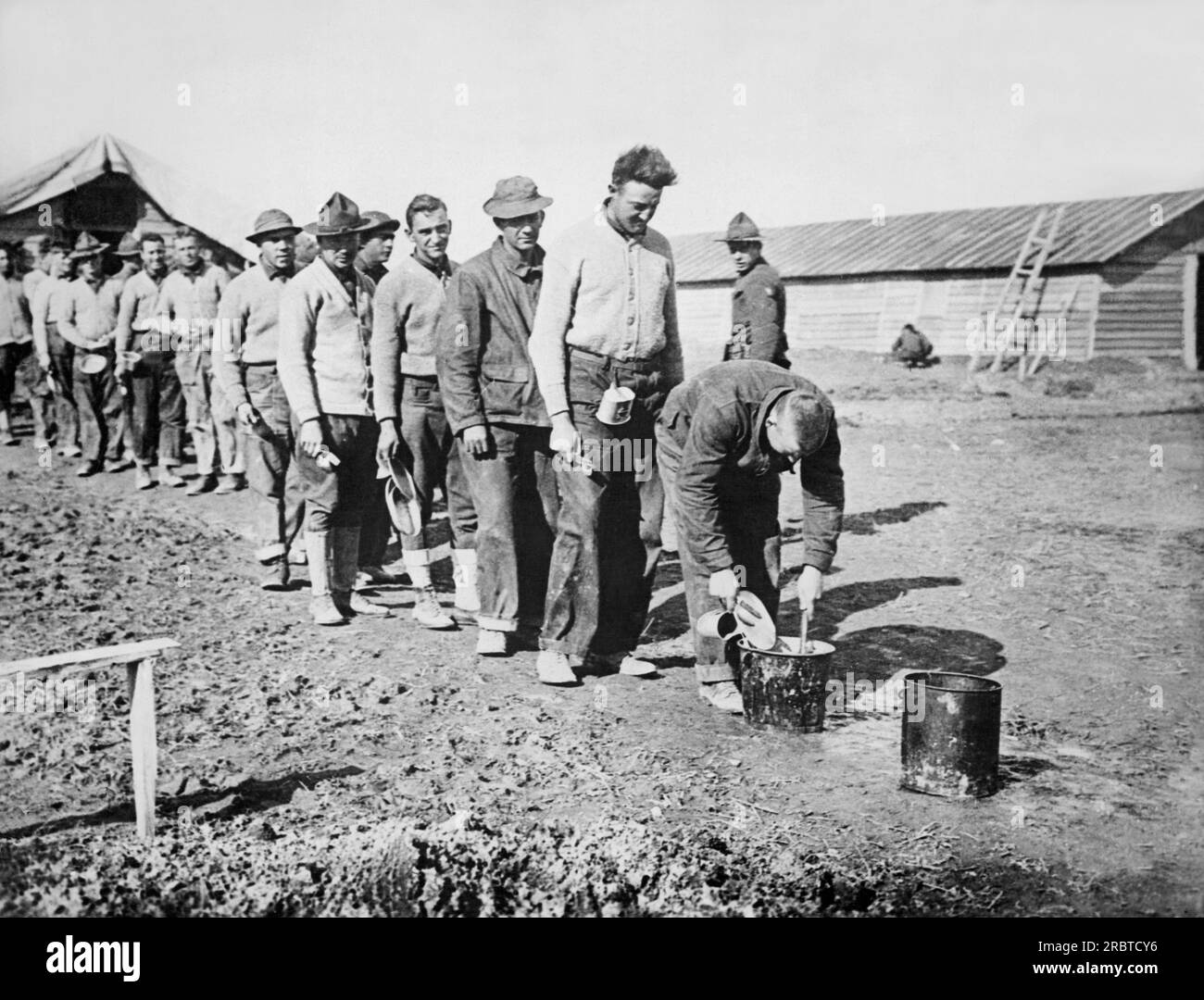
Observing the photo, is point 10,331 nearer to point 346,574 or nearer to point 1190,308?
point 346,574

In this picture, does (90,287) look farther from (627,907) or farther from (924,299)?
(924,299)

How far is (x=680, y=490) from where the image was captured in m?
4.27

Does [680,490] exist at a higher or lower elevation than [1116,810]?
higher

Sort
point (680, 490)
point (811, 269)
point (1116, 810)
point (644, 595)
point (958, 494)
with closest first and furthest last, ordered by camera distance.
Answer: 1. point (1116, 810)
2. point (680, 490)
3. point (644, 595)
4. point (958, 494)
5. point (811, 269)

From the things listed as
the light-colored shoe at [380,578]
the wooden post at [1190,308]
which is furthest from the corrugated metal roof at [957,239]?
the light-colored shoe at [380,578]

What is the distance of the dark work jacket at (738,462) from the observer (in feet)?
13.7

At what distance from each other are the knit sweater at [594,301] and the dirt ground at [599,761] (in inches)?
Answer: 54.2

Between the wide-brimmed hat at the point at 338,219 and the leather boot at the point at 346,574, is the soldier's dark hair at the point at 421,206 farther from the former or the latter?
the leather boot at the point at 346,574

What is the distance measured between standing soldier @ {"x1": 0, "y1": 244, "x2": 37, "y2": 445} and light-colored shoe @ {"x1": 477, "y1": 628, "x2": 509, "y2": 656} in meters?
6.54

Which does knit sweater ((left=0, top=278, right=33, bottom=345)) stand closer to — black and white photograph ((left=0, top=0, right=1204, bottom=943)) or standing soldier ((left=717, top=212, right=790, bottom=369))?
black and white photograph ((left=0, top=0, right=1204, bottom=943))

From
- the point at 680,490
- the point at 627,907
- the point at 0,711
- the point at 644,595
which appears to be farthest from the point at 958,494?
the point at 0,711

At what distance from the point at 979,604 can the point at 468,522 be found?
8.70ft

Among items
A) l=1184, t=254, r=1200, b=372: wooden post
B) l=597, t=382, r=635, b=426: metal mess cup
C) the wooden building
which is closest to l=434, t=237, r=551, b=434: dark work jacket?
l=597, t=382, r=635, b=426: metal mess cup

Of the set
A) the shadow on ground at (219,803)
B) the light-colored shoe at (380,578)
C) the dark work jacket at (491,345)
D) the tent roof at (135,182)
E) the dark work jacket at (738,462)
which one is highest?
the tent roof at (135,182)
